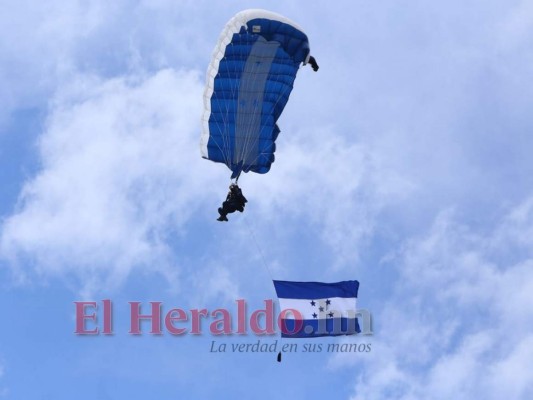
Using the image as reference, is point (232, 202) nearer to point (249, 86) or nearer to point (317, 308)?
point (249, 86)

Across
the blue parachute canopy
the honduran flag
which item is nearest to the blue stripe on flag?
the honduran flag

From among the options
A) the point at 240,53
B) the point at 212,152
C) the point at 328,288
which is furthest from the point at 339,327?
the point at 240,53

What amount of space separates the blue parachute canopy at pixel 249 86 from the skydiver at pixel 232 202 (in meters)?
0.78

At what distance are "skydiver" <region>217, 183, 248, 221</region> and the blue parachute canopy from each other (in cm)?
78

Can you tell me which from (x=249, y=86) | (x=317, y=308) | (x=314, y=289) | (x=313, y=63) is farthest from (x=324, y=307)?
(x=313, y=63)

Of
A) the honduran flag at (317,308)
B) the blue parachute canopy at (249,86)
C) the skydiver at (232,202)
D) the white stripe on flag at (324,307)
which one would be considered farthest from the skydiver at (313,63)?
the white stripe on flag at (324,307)

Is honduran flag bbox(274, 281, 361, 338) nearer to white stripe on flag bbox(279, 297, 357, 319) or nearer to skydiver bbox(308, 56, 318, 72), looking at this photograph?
white stripe on flag bbox(279, 297, 357, 319)

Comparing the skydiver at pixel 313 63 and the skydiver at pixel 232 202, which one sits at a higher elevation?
the skydiver at pixel 313 63

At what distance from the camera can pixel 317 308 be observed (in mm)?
40594

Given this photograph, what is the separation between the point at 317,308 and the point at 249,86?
8056 millimetres

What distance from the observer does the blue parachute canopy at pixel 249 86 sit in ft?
125

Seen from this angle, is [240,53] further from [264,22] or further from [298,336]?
[298,336]

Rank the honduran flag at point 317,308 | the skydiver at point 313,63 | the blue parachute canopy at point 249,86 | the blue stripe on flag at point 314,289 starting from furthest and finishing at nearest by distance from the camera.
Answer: the blue stripe on flag at point 314,289 → the honduran flag at point 317,308 → the skydiver at point 313,63 → the blue parachute canopy at point 249,86

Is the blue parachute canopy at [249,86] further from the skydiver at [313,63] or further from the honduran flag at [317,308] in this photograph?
the honduran flag at [317,308]
